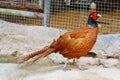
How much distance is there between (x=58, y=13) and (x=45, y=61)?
3353mm

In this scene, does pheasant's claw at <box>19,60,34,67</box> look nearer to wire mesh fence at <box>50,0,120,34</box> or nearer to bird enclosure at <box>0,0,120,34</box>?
bird enclosure at <box>0,0,120,34</box>

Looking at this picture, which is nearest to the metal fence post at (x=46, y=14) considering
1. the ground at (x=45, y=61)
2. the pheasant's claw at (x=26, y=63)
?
the ground at (x=45, y=61)

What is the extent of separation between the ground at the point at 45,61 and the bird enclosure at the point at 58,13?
2.35 feet

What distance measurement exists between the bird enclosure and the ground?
72 centimetres

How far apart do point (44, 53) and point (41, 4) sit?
9.12 feet

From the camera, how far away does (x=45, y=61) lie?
5.23 meters

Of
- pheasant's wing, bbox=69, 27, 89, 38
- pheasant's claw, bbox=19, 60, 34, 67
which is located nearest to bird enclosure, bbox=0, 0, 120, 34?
pheasant's claw, bbox=19, 60, 34, 67

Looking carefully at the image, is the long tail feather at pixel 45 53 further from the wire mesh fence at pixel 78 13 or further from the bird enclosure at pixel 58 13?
the wire mesh fence at pixel 78 13

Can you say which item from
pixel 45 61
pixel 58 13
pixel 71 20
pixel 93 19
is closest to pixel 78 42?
pixel 93 19

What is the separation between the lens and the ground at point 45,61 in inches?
179

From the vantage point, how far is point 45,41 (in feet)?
20.1

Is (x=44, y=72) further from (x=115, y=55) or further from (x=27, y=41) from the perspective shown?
(x=27, y=41)

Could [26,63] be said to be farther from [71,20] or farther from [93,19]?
[71,20]

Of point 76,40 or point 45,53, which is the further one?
point 45,53
